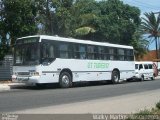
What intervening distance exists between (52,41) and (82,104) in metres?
9.66

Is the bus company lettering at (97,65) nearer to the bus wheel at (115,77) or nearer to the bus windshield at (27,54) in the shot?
the bus wheel at (115,77)

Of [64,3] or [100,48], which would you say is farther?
[64,3]

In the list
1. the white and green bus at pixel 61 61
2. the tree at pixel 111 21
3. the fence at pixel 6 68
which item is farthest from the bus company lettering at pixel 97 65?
the tree at pixel 111 21

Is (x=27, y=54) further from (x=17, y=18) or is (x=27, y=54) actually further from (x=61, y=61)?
(x=17, y=18)

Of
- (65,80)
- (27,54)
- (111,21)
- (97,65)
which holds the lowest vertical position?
(65,80)

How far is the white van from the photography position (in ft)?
128

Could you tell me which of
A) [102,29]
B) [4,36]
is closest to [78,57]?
[4,36]

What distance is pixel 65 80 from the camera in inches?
1070

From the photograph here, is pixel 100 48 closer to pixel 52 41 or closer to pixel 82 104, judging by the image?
pixel 52 41

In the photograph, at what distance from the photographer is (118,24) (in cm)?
5031

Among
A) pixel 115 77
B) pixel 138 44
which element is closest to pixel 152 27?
pixel 138 44

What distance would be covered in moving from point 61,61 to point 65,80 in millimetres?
1307

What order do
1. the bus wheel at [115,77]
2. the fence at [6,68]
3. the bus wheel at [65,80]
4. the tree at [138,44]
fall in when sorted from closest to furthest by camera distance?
1. the bus wheel at [65,80]
2. the bus wheel at [115,77]
3. the fence at [6,68]
4. the tree at [138,44]

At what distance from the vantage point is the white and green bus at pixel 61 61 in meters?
25.4
